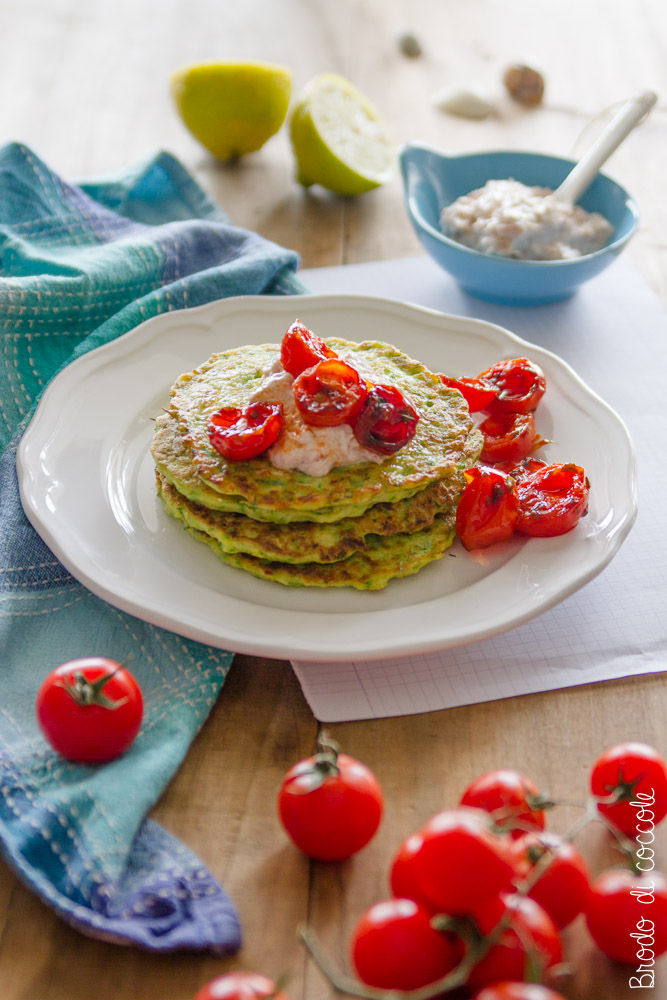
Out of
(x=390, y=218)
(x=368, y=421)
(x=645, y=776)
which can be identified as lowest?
(x=390, y=218)

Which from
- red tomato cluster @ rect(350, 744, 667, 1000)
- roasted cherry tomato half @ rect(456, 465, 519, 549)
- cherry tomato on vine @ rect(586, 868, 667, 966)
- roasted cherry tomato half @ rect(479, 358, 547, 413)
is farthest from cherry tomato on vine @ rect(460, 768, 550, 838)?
roasted cherry tomato half @ rect(479, 358, 547, 413)

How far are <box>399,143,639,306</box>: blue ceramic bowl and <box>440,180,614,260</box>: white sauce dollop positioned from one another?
0.07m

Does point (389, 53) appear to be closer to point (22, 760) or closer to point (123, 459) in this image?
point (123, 459)

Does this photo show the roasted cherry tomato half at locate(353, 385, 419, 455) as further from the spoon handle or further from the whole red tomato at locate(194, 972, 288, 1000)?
the spoon handle

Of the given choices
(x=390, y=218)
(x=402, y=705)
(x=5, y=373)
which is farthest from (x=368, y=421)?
(x=390, y=218)

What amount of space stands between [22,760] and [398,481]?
3.54ft

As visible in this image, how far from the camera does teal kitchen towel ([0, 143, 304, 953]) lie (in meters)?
1.76

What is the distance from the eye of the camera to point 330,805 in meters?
1.77

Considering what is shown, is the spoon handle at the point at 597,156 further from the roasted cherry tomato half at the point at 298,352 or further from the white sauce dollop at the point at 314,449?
the white sauce dollop at the point at 314,449

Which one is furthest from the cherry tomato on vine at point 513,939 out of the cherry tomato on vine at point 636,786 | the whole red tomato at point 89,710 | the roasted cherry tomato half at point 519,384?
the roasted cherry tomato half at point 519,384

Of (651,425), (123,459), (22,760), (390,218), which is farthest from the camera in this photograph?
(390,218)

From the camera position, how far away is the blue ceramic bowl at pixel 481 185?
352 cm

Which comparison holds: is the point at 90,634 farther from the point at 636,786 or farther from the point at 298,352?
the point at 636,786

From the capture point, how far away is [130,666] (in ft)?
7.36
